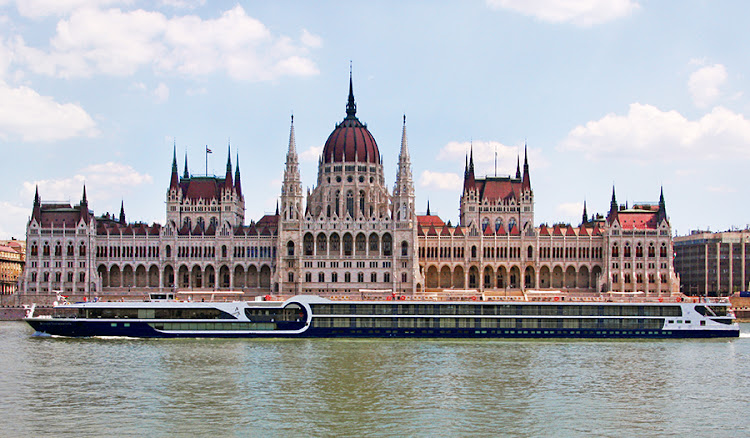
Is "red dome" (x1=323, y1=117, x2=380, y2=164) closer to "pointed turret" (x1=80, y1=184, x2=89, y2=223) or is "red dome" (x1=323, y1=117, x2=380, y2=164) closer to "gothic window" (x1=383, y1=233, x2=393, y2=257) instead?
"gothic window" (x1=383, y1=233, x2=393, y2=257)

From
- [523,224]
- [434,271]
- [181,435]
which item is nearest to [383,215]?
[434,271]

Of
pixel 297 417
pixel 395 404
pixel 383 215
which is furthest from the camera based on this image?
pixel 383 215

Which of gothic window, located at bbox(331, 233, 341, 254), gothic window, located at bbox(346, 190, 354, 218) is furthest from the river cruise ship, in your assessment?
gothic window, located at bbox(346, 190, 354, 218)

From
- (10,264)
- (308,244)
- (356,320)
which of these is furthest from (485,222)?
(10,264)

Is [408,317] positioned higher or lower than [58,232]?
lower

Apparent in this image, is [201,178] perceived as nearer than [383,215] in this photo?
No

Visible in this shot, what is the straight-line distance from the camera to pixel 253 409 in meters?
48.4

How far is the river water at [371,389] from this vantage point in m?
44.7

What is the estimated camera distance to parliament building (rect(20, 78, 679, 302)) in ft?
416

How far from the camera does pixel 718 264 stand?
6225 inches

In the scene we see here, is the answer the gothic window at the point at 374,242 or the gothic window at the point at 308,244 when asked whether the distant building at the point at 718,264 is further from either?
the gothic window at the point at 308,244

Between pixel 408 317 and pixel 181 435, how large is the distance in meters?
45.3

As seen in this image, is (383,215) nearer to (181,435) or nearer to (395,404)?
(395,404)

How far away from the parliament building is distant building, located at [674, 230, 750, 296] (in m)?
27.6
